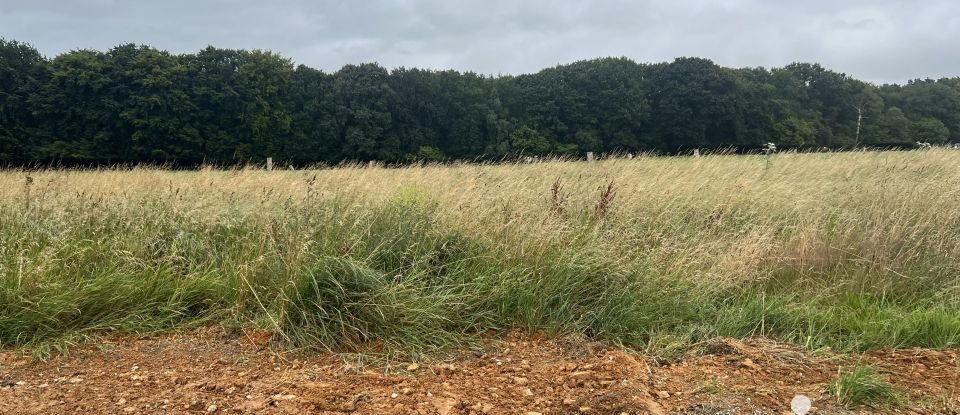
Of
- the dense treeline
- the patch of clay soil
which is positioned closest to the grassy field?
the patch of clay soil

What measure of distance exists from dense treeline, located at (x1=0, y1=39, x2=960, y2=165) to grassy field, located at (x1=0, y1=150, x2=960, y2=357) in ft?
80.4

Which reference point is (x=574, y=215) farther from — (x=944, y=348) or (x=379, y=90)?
(x=379, y=90)

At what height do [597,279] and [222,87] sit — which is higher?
[222,87]

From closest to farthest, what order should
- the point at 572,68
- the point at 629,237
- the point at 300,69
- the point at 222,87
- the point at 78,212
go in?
the point at 629,237, the point at 78,212, the point at 222,87, the point at 300,69, the point at 572,68

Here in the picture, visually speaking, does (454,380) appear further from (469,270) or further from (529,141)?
(529,141)

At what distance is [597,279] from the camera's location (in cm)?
391

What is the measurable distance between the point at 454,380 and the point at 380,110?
121ft

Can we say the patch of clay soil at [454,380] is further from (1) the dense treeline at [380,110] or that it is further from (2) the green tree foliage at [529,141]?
(2) the green tree foliage at [529,141]

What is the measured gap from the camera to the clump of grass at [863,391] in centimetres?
264

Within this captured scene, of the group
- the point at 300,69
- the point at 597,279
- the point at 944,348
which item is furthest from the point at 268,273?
the point at 300,69

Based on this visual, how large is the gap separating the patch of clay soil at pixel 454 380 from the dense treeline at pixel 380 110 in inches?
1037

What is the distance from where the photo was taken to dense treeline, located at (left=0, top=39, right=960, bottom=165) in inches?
1280

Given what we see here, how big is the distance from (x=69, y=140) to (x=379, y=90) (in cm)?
1764

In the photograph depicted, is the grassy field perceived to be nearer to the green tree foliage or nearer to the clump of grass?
the clump of grass
